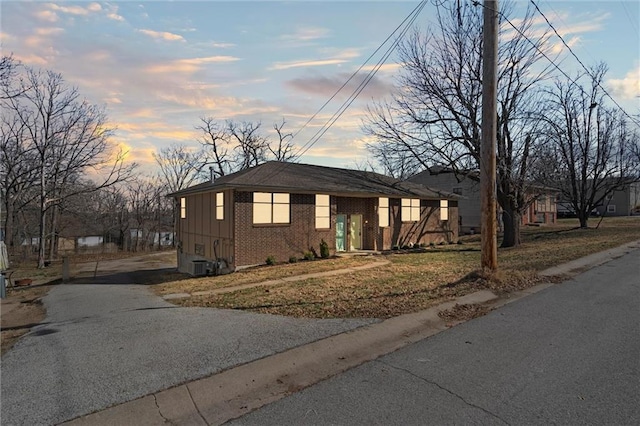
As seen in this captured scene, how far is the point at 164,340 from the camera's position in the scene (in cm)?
585

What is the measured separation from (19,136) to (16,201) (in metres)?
6.22

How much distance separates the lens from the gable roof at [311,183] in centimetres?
1722

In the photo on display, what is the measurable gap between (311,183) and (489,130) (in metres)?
10.9

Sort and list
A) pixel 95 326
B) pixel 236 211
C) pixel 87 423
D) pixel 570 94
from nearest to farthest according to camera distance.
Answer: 1. pixel 87 423
2. pixel 95 326
3. pixel 236 211
4. pixel 570 94

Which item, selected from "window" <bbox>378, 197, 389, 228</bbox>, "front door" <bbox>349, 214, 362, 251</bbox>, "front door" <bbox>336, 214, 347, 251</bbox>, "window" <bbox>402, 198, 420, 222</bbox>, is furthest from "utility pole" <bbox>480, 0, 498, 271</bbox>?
"window" <bbox>402, 198, 420, 222</bbox>

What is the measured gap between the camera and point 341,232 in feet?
69.4

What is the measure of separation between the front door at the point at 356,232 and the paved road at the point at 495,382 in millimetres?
15110

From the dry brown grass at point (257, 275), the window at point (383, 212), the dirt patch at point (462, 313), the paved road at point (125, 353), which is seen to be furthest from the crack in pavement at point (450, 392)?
the window at point (383, 212)

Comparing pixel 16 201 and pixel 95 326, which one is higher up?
pixel 16 201

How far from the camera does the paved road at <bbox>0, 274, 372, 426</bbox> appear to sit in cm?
394

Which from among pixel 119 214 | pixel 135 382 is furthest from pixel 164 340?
pixel 119 214

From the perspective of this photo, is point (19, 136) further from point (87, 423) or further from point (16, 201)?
point (87, 423)

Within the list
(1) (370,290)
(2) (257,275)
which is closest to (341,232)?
(2) (257,275)

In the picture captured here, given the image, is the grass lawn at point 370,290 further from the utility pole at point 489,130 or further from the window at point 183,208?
the window at point 183,208
